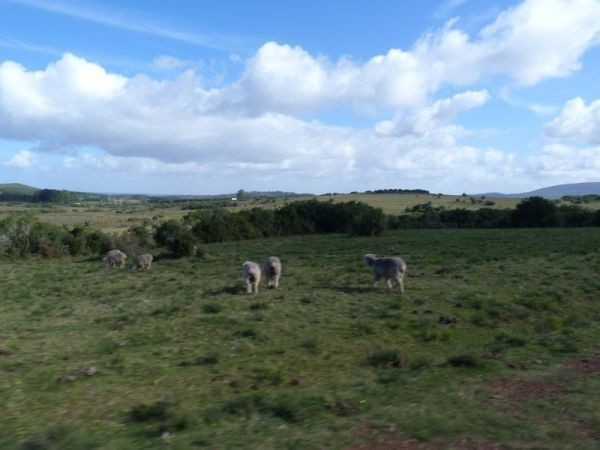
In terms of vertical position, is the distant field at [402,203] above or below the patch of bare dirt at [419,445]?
above

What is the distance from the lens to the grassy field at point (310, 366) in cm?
701

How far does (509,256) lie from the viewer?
28.3 metres

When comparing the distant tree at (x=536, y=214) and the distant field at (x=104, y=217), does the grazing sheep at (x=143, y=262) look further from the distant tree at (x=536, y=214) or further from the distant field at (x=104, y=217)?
the distant tree at (x=536, y=214)

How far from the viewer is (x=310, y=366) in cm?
1045

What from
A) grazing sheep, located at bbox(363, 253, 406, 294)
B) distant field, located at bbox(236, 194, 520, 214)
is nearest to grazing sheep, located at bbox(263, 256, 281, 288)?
grazing sheep, located at bbox(363, 253, 406, 294)

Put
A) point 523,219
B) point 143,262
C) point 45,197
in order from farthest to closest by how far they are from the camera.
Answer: point 45,197
point 523,219
point 143,262

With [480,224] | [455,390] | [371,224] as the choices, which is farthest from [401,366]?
[480,224]

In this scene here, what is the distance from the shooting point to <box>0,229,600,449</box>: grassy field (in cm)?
701

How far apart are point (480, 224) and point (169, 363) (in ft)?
192

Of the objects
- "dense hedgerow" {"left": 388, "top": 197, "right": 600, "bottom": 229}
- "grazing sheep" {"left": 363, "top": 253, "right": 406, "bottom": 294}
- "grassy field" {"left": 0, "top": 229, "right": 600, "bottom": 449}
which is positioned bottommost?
"grassy field" {"left": 0, "top": 229, "right": 600, "bottom": 449}

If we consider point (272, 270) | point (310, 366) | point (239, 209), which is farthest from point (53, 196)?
point (310, 366)

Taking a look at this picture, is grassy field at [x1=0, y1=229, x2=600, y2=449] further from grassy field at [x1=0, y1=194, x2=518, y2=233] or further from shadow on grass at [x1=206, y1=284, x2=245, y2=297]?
grassy field at [x1=0, y1=194, x2=518, y2=233]

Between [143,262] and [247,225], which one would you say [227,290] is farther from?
[247,225]

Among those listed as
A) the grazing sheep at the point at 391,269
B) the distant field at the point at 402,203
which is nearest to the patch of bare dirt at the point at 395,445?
the grazing sheep at the point at 391,269
